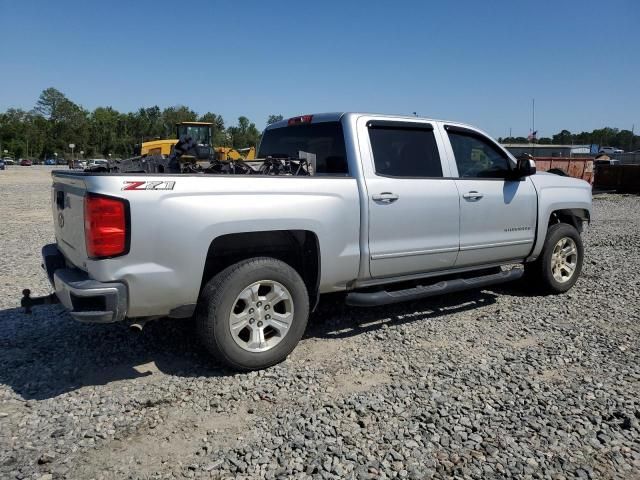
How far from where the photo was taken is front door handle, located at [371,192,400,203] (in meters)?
4.41

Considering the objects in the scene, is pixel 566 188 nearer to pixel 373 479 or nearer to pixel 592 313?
pixel 592 313

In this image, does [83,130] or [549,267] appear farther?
[83,130]

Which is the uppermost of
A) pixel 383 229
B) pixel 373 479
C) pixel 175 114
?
pixel 175 114

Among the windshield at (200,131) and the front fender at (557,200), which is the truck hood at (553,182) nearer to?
the front fender at (557,200)

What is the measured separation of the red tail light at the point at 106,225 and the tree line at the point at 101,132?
94451 mm

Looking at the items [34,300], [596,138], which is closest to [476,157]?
[34,300]

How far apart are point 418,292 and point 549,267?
2.20 metres

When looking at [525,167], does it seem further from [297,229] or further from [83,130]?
[83,130]

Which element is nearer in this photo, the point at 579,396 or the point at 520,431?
the point at 520,431

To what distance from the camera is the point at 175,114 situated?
123938 millimetres

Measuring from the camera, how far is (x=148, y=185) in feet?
11.2

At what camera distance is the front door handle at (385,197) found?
14.5 feet

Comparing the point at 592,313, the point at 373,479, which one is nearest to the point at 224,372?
the point at 373,479

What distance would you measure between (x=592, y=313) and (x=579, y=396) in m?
2.20
